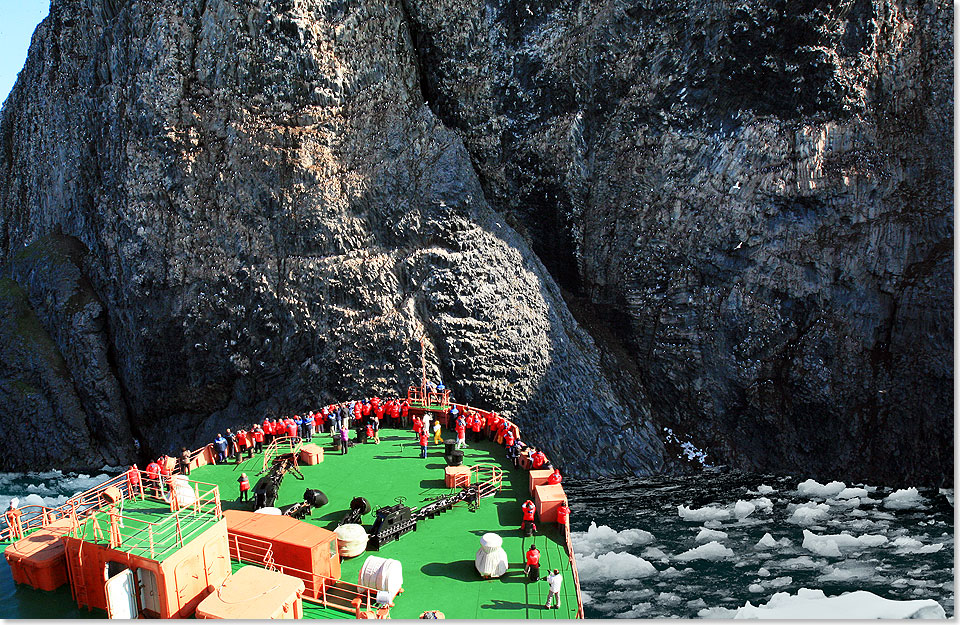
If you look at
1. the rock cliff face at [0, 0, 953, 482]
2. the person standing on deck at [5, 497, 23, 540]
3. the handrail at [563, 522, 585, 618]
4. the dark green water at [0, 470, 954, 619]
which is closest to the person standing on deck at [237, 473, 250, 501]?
the person standing on deck at [5, 497, 23, 540]

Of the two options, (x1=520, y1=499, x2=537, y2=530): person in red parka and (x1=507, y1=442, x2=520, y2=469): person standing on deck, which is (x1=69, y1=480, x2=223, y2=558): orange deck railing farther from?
(x1=507, y1=442, x2=520, y2=469): person standing on deck

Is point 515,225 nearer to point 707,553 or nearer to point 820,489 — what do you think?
point 820,489

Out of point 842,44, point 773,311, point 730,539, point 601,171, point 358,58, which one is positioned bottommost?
point 730,539

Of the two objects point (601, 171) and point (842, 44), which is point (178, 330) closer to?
point (601, 171)

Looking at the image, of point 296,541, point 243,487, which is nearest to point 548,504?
point 296,541

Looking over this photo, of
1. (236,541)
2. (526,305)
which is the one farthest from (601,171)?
(236,541)

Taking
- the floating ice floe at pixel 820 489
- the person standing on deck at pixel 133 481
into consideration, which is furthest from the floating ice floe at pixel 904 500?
the person standing on deck at pixel 133 481

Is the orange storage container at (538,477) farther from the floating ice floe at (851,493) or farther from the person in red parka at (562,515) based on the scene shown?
the floating ice floe at (851,493)
